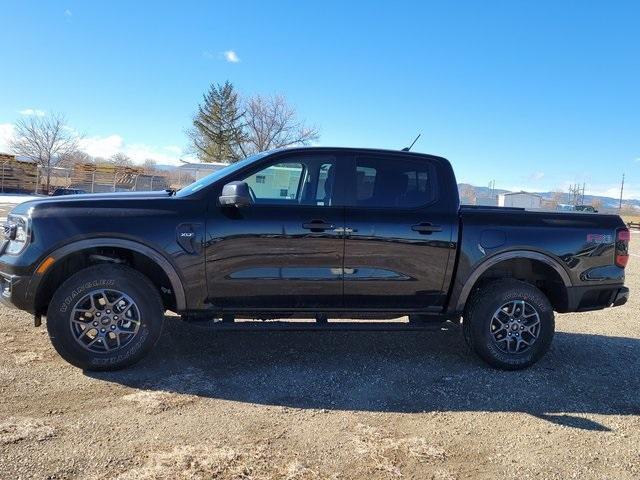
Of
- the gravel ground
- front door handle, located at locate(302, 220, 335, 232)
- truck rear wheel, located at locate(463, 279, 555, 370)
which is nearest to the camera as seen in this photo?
the gravel ground

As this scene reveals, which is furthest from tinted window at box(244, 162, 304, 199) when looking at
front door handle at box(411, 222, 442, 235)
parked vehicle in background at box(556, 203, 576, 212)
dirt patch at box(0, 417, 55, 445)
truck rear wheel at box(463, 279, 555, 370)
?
parked vehicle in background at box(556, 203, 576, 212)

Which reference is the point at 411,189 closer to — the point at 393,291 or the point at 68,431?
the point at 393,291

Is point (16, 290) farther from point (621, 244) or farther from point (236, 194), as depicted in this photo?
point (621, 244)

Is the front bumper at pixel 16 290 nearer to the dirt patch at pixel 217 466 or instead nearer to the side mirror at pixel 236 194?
the side mirror at pixel 236 194

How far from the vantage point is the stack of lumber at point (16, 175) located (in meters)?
37.0

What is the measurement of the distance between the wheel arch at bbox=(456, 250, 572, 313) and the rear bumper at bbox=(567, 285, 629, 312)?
10cm

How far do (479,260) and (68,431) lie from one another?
3.37m

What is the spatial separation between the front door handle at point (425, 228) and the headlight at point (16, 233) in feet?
10.1

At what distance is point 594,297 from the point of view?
15.9ft

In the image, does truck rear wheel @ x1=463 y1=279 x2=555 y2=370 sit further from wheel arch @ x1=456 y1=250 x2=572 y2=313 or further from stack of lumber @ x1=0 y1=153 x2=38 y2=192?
stack of lumber @ x1=0 y1=153 x2=38 y2=192

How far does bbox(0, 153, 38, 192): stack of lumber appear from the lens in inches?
1455

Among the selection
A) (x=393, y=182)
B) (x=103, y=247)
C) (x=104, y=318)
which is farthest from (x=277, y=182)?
(x=104, y=318)

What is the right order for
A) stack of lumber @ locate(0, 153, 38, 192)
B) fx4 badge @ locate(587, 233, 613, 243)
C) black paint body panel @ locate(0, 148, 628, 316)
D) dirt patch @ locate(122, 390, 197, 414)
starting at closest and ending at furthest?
1. dirt patch @ locate(122, 390, 197, 414)
2. black paint body panel @ locate(0, 148, 628, 316)
3. fx4 badge @ locate(587, 233, 613, 243)
4. stack of lumber @ locate(0, 153, 38, 192)

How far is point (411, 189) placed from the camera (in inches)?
185
